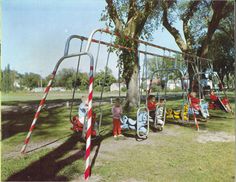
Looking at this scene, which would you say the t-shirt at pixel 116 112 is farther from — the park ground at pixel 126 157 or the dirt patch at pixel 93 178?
the dirt patch at pixel 93 178

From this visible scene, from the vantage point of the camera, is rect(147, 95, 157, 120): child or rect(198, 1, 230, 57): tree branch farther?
rect(198, 1, 230, 57): tree branch

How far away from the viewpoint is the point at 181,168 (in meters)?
4.96

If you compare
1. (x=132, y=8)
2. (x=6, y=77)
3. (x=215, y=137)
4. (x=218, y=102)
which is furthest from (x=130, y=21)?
(x=6, y=77)

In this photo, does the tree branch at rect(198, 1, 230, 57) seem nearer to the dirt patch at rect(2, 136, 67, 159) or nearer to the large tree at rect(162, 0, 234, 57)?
the large tree at rect(162, 0, 234, 57)

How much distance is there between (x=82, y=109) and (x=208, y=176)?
3.47 meters

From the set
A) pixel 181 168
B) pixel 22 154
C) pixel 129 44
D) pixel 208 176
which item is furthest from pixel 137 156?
pixel 129 44

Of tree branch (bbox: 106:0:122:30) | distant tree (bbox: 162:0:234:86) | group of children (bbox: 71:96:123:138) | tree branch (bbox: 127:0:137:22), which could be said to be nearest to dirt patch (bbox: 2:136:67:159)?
group of children (bbox: 71:96:123:138)

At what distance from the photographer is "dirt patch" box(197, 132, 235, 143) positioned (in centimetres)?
730

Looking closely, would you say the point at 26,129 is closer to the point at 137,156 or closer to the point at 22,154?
the point at 22,154

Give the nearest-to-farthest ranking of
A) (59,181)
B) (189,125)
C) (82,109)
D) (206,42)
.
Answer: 1. (59,181)
2. (82,109)
3. (189,125)
4. (206,42)

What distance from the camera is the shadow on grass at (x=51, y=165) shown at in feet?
14.8

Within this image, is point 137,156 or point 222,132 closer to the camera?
point 137,156

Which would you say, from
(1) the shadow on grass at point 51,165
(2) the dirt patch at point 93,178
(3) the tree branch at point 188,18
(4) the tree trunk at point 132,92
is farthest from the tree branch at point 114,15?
(2) the dirt patch at point 93,178

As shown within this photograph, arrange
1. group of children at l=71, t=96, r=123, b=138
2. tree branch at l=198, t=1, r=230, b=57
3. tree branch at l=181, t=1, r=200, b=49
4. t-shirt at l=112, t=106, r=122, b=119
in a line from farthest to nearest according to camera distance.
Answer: tree branch at l=181, t=1, r=200, b=49 < tree branch at l=198, t=1, r=230, b=57 < t-shirt at l=112, t=106, r=122, b=119 < group of children at l=71, t=96, r=123, b=138
